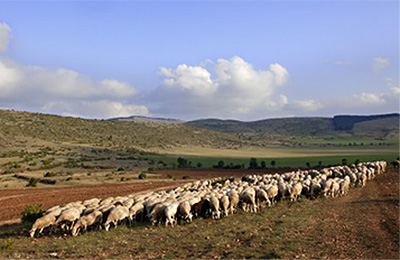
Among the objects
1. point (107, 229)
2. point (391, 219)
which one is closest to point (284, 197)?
point (391, 219)

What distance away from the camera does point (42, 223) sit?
13398mm

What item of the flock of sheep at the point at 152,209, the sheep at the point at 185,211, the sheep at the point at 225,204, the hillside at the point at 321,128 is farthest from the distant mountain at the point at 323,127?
the sheep at the point at 185,211

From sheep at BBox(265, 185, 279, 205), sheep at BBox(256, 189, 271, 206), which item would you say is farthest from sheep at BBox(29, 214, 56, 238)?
sheep at BBox(265, 185, 279, 205)

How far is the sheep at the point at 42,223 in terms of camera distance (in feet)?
43.2

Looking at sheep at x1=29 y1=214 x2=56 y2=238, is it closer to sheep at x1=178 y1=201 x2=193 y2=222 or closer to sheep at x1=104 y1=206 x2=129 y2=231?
sheep at x1=104 y1=206 x2=129 y2=231

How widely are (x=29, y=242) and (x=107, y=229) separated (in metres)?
2.55

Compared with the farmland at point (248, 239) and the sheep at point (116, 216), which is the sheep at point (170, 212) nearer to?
the farmland at point (248, 239)

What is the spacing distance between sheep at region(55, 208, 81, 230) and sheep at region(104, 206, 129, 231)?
1.22 metres

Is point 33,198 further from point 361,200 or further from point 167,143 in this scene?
point 167,143

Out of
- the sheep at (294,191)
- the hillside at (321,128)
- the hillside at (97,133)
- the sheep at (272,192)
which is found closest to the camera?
the sheep at (272,192)

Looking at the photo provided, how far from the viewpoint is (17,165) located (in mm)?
48219

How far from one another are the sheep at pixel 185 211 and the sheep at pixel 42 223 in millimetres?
4650

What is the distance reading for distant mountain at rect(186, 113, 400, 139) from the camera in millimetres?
150875

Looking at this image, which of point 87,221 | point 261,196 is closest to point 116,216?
point 87,221
